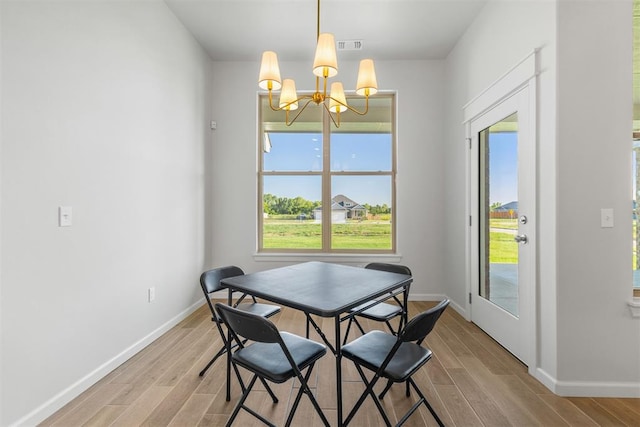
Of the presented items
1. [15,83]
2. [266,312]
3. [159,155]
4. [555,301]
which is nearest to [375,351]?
[266,312]

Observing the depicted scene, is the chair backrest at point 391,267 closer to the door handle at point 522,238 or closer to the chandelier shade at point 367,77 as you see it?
the door handle at point 522,238

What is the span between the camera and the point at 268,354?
1.58 m

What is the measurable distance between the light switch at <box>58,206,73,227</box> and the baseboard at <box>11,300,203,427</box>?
104 cm

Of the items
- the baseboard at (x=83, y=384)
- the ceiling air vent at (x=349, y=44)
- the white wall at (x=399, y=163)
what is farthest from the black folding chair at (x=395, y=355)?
the ceiling air vent at (x=349, y=44)

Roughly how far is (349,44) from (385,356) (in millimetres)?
3371

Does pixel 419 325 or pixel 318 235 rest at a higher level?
pixel 318 235

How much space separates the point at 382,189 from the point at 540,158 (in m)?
2.14

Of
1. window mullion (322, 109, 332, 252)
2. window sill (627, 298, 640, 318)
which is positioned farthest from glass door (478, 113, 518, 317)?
window mullion (322, 109, 332, 252)

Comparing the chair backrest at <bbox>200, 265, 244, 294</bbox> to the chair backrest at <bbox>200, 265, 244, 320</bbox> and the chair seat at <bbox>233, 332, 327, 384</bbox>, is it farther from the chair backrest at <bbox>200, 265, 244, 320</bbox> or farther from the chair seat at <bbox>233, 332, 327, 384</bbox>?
the chair seat at <bbox>233, 332, 327, 384</bbox>

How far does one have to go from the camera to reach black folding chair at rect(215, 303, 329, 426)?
1.32 m

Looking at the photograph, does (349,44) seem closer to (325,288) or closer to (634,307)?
(325,288)

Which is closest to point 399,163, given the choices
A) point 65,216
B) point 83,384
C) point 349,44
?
point 349,44

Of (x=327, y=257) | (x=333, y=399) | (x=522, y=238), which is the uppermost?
(x=522, y=238)

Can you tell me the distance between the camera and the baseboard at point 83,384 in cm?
168
